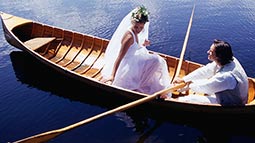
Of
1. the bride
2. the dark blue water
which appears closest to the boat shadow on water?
the dark blue water

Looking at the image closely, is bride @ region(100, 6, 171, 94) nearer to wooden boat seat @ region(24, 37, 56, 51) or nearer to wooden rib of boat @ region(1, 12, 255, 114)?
wooden rib of boat @ region(1, 12, 255, 114)

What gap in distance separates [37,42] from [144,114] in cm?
438

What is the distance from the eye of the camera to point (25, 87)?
9.48m

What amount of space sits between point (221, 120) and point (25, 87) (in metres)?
5.27

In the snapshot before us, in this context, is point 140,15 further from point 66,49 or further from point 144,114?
point 66,49

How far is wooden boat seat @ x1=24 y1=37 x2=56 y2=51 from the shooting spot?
10262mm

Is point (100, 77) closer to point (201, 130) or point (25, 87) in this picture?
point (25, 87)

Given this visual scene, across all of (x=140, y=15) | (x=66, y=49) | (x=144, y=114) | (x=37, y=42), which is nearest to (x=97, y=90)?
(x=144, y=114)

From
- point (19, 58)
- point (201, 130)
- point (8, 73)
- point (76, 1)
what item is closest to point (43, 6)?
point (76, 1)

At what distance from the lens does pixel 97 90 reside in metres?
9.02

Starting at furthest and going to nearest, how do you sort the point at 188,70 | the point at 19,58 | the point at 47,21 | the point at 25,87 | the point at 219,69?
the point at 47,21, the point at 19,58, the point at 25,87, the point at 188,70, the point at 219,69

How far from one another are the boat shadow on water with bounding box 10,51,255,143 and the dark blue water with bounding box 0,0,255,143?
2cm

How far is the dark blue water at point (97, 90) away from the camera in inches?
296

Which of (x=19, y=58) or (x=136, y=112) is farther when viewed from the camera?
(x=19, y=58)
